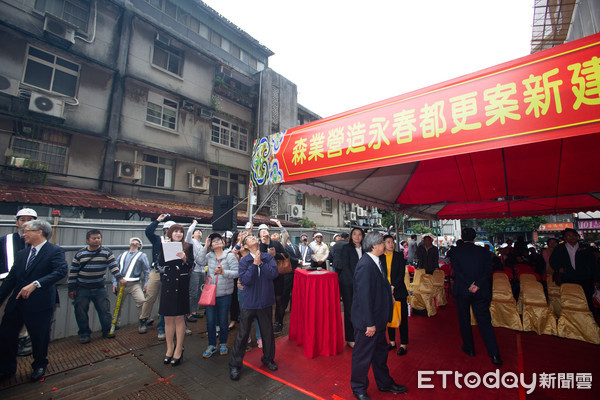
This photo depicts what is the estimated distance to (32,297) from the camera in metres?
3.48

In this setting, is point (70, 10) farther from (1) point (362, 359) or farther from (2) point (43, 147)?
(1) point (362, 359)

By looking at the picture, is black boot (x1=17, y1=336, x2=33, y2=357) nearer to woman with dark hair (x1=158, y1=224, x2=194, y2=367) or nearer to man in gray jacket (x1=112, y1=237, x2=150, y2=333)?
man in gray jacket (x1=112, y1=237, x2=150, y2=333)

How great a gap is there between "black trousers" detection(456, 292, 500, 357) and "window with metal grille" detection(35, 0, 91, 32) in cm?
1579

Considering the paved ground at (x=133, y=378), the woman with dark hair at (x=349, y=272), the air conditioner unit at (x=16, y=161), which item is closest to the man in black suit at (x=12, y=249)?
the paved ground at (x=133, y=378)

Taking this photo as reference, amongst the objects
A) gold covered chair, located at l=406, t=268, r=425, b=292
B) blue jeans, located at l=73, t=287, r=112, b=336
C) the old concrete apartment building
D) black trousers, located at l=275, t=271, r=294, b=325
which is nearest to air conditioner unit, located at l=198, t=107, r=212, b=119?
the old concrete apartment building

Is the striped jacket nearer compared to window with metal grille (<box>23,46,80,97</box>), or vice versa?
the striped jacket

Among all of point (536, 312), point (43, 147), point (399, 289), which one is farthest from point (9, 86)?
point (536, 312)

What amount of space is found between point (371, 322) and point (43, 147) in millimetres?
12394

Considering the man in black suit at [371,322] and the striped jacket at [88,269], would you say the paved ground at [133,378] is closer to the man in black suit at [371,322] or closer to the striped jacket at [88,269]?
the man in black suit at [371,322]

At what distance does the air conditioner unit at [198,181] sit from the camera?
1305 centimetres

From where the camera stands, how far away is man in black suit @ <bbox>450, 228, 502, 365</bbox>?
4012 millimetres

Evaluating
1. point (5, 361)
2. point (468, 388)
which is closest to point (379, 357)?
point (468, 388)

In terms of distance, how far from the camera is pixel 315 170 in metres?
4.48

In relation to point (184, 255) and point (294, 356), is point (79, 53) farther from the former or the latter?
point (294, 356)
